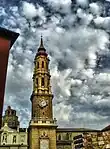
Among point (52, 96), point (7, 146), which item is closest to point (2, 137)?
point (7, 146)

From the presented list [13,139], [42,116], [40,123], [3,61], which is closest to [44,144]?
[40,123]

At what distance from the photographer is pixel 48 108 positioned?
59.5 meters

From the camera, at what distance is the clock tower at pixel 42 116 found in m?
57.8

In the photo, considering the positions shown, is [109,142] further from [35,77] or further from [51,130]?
[35,77]

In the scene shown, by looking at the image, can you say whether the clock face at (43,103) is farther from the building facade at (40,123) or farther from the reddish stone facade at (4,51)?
the reddish stone facade at (4,51)

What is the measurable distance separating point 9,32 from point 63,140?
61.9 metres

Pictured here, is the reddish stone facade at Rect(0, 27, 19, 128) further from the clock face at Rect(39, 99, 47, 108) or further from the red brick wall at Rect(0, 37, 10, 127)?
the clock face at Rect(39, 99, 47, 108)

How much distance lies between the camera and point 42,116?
5862 centimetres

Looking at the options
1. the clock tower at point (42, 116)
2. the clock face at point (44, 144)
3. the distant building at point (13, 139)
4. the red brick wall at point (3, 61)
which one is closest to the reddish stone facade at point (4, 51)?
the red brick wall at point (3, 61)

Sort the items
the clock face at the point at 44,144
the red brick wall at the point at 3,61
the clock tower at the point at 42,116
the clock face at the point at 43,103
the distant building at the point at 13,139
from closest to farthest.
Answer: the red brick wall at the point at 3,61
the clock face at the point at 44,144
the clock tower at the point at 42,116
the clock face at the point at 43,103
the distant building at the point at 13,139

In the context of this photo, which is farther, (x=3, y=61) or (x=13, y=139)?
(x=13, y=139)

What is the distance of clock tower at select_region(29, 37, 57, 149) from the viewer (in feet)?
190

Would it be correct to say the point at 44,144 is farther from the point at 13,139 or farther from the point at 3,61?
the point at 3,61

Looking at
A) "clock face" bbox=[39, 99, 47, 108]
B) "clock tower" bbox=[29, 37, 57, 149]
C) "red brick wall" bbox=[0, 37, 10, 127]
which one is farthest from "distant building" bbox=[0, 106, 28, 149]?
"red brick wall" bbox=[0, 37, 10, 127]
